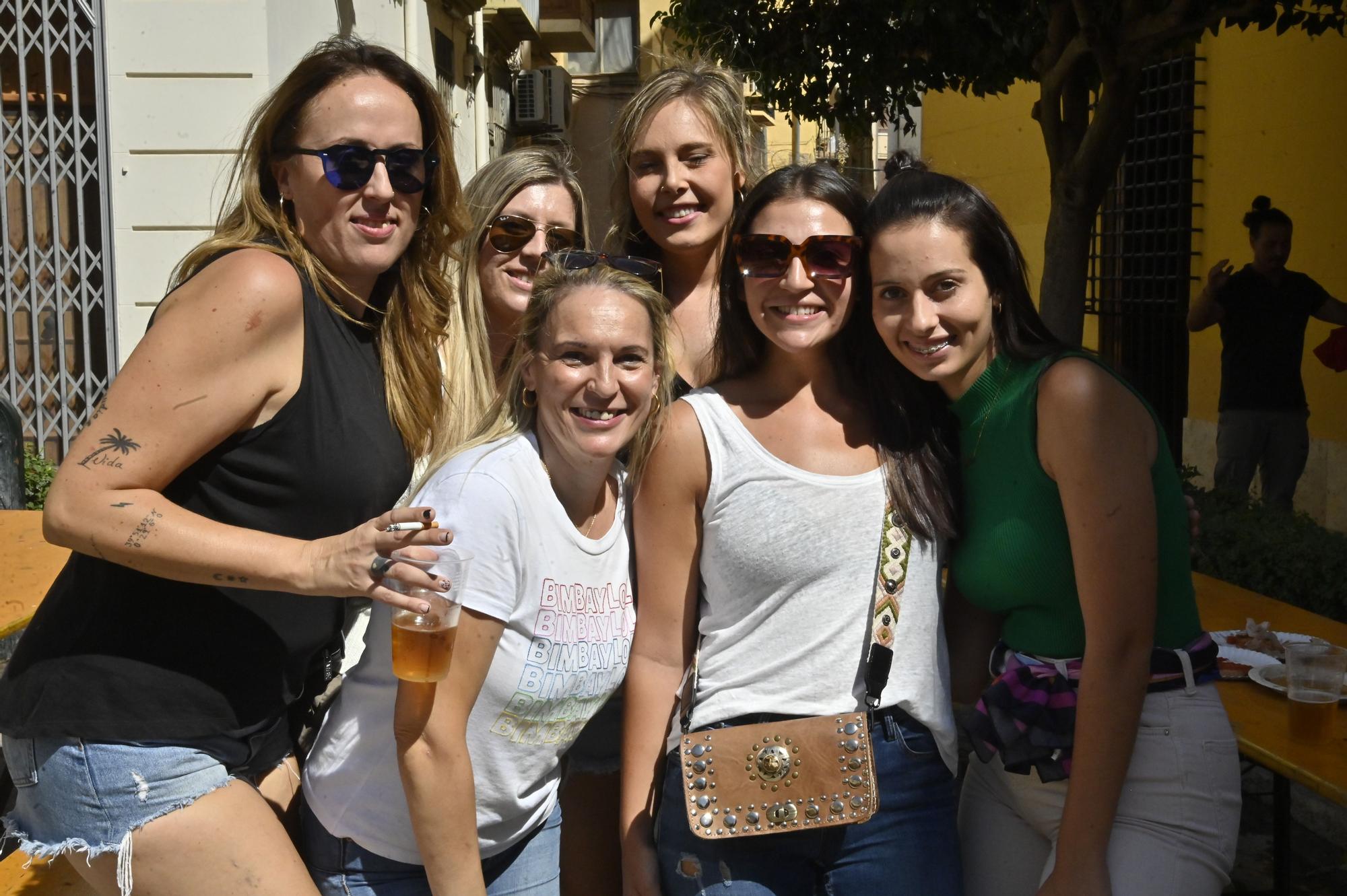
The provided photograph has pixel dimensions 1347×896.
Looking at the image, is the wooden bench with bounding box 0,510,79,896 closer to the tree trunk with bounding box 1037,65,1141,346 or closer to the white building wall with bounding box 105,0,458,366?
the white building wall with bounding box 105,0,458,366

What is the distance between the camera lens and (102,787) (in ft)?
6.20

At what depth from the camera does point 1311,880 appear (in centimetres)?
397

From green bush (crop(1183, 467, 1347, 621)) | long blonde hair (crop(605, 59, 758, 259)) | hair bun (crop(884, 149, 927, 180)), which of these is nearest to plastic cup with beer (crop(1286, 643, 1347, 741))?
hair bun (crop(884, 149, 927, 180))

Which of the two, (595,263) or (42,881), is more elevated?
(595,263)

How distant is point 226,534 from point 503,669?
487mm

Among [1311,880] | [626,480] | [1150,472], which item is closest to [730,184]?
[626,480]

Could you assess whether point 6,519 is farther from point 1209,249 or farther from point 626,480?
point 1209,249

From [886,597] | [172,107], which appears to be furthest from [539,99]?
[886,597]

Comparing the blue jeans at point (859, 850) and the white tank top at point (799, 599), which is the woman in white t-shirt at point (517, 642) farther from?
the blue jeans at point (859, 850)

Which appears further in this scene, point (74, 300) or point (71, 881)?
point (74, 300)

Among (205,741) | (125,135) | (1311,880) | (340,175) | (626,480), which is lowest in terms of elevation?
(1311,880)

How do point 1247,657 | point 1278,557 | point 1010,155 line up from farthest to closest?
point 1010,155 → point 1278,557 → point 1247,657

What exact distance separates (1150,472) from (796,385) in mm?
662

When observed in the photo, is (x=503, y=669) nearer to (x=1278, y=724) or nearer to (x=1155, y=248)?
(x=1278, y=724)
